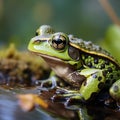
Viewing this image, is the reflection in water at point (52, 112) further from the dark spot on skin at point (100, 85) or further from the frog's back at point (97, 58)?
the frog's back at point (97, 58)

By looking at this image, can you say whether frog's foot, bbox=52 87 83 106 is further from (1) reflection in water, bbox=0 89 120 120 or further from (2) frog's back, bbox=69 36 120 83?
(2) frog's back, bbox=69 36 120 83

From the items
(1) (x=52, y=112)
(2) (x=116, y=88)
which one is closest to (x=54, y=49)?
(2) (x=116, y=88)

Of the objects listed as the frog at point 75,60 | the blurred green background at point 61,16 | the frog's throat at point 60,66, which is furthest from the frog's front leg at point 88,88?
the blurred green background at point 61,16

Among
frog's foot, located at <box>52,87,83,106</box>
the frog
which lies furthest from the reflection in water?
the frog

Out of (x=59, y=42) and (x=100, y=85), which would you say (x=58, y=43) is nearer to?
(x=59, y=42)

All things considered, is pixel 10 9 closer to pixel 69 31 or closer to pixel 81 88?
pixel 69 31

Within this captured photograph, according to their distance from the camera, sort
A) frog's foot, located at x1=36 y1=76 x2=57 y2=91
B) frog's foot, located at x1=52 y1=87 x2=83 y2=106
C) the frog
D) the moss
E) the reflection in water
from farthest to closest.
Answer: the moss < frog's foot, located at x1=36 y1=76 x2=57 y2=91 < the frog < frog's foot, located at x1=52 y1=87 x2=83 y2=106 < the reflection in water
